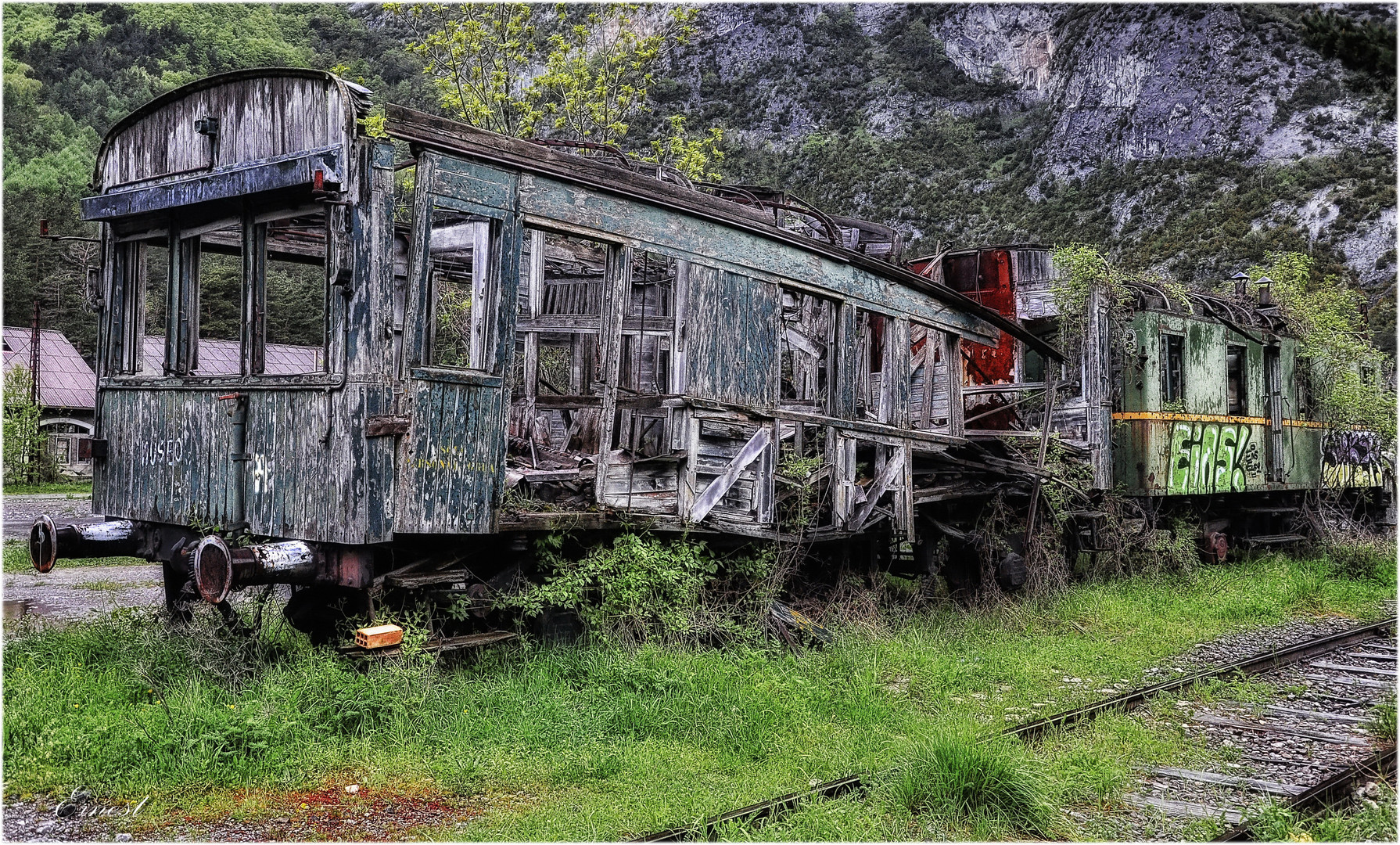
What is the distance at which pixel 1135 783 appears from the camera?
618 cm

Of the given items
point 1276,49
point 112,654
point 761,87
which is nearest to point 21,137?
point 761,87

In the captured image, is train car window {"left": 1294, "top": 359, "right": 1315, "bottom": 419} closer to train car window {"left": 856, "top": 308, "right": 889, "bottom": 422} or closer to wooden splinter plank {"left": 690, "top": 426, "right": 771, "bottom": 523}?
train car window {"left": 856, "top": 308, "right": 889, "bottom": 422}

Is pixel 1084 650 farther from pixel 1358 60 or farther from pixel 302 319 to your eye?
pixel 302 319

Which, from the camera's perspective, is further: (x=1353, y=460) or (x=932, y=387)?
(x=1353, y=460)

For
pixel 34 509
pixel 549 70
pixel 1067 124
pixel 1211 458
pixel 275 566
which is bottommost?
pixel 34 509

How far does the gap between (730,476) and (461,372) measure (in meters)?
2.71

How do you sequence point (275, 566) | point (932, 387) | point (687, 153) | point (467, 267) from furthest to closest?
point (687, 153) < point (932, 387) < point (467, 267) < point (275, 566)

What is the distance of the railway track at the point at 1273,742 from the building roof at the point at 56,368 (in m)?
31.6

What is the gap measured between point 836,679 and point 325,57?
4786cm

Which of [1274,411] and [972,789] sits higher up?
[1274,411]

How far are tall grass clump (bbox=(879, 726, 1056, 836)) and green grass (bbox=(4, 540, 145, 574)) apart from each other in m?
12.9

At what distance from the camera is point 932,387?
11836 millimetres

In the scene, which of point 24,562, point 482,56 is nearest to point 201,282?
point 24,562
